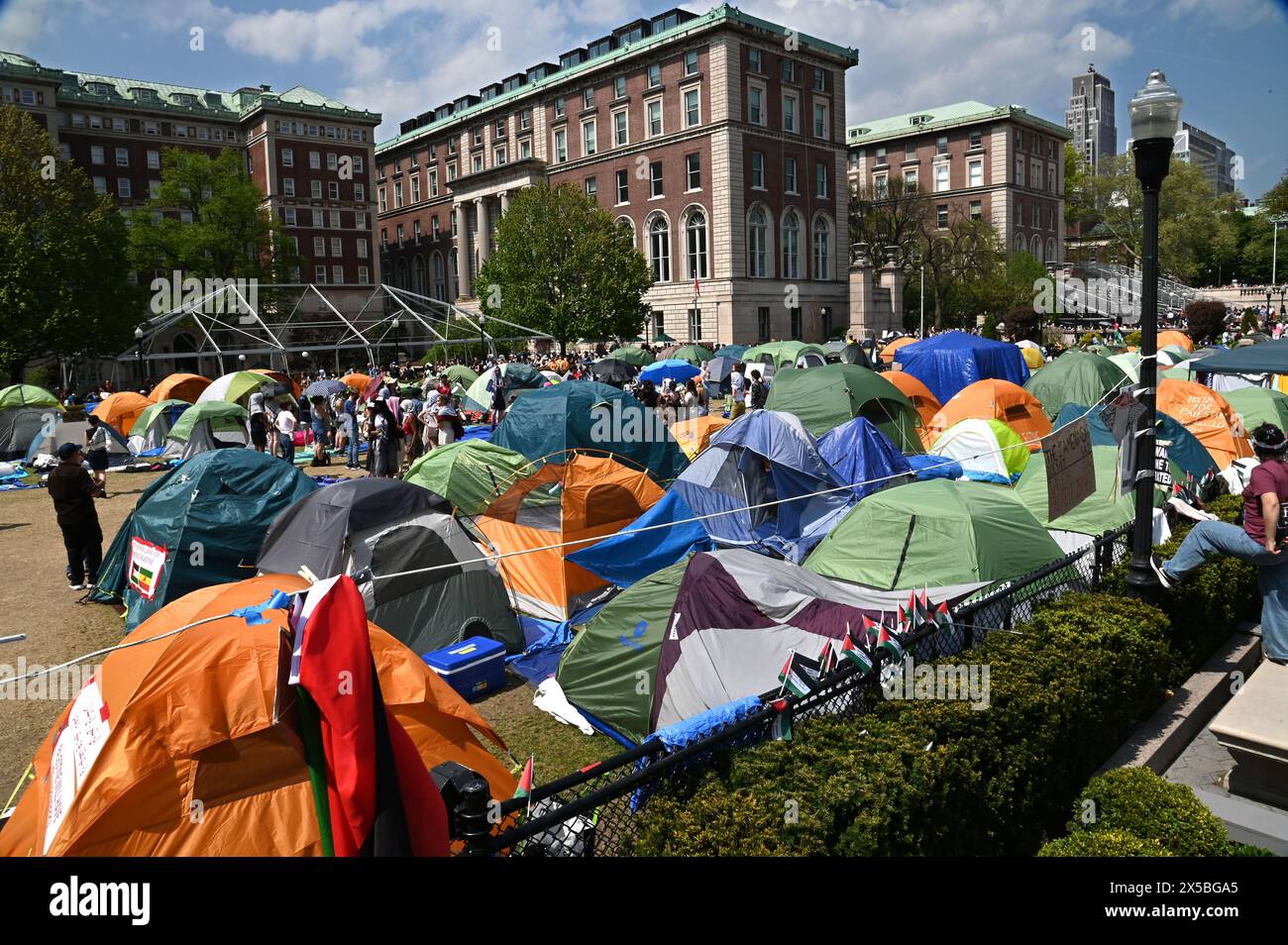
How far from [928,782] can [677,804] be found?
129 centimetres

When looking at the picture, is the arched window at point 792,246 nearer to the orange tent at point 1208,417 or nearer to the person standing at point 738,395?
the person standing at point 738,395

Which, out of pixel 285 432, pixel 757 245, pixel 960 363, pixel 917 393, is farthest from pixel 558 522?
pixel 757 245

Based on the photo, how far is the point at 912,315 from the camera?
66.8m

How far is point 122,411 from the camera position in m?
24.6

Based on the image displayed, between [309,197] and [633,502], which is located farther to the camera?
[309,197]

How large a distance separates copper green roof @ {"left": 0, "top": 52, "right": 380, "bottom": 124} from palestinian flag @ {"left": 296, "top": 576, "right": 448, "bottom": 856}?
6763 cm

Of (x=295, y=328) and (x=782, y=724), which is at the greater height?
(x=295, y=328)

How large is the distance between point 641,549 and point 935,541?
10.9ft

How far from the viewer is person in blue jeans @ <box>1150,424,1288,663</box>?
625 cm

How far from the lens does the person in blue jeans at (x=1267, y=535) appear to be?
625 centimetres

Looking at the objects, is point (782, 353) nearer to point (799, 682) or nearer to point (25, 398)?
point (25, 398)

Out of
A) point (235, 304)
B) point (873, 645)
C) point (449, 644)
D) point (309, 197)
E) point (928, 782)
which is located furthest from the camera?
point (309, 197)
